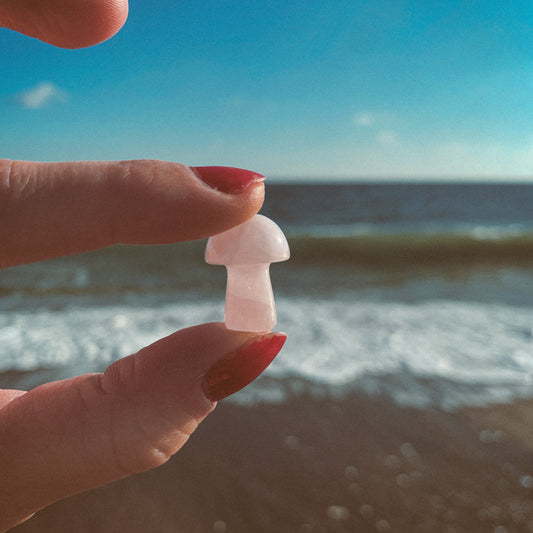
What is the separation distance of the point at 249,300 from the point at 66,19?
704 millimetres

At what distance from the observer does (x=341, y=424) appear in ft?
8.86

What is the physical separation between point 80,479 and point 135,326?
377cm

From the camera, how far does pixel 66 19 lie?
1021mm

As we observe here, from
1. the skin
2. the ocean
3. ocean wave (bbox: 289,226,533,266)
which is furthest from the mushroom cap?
ocean wave (bbox: 289,226,533,266)

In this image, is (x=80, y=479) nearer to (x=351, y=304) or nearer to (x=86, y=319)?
(x=86, y=319)

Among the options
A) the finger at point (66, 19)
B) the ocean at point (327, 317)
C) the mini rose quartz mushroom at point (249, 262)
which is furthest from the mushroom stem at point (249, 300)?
the ocean at point (327, 317)

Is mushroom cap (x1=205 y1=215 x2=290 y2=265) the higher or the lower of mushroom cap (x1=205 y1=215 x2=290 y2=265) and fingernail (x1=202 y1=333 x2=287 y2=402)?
the higher

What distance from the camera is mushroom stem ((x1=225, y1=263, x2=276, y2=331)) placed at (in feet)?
3.64

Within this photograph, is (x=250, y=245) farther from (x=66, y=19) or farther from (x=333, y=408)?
(x=333, y=408)

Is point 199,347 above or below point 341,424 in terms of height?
above

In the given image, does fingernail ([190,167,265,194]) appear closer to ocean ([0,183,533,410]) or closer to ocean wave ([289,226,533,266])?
ocean ([0,183,533,410])

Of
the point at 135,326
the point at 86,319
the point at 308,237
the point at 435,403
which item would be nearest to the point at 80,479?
the point at 435,403

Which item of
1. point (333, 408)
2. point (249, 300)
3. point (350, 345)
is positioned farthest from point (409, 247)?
point (249, 300)

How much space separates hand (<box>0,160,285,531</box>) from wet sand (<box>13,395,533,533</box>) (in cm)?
115
